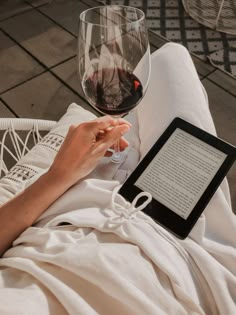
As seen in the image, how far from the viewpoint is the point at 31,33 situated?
5.71ft

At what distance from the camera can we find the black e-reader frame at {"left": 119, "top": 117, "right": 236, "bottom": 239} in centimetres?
59

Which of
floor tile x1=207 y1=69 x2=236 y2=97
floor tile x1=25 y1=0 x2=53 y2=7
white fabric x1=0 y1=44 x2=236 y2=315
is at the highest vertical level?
floor tile x1=25 y1=0 x2=53 y2=7

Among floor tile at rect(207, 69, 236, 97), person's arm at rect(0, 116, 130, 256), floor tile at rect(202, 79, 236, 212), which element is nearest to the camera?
person's arm at rect(0, 116, 130, 256)

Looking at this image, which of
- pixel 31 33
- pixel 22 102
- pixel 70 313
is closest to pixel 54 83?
pixel 22 102

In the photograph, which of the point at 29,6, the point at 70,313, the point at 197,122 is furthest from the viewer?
the point at 29,6

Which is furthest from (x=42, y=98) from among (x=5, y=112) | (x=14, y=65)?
(x=14, y=65)

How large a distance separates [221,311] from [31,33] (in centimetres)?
165

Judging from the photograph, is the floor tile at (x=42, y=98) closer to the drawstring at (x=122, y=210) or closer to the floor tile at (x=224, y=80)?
the floor tile at (x=224, y=80)

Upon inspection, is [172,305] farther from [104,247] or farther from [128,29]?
[128,29]

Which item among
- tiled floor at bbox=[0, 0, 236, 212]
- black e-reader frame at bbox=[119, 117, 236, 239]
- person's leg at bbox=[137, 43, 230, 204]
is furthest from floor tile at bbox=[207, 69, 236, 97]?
black e-reader frame at bbox=[119, 117, 236, 239]

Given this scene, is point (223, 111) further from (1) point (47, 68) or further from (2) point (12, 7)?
(2) point (12, 7)

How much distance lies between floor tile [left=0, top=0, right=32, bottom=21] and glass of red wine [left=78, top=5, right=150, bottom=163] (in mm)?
1459

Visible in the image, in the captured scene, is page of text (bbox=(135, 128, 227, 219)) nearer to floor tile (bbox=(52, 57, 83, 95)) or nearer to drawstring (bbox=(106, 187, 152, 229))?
drawstring (bbox=(106, 187, 152, 229))

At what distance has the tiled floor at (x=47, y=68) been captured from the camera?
Result: 1.41 meters
